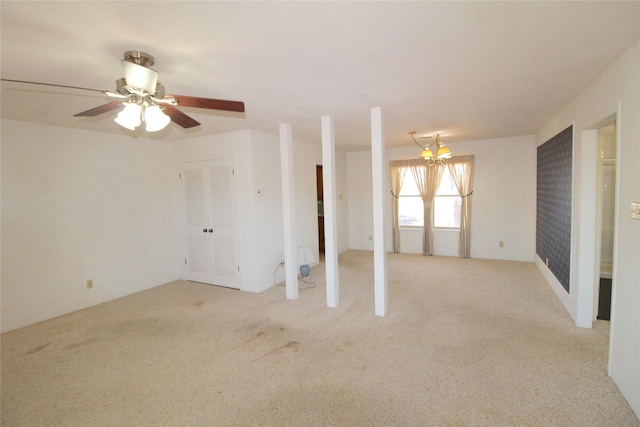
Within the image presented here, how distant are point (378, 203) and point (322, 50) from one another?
1.83m

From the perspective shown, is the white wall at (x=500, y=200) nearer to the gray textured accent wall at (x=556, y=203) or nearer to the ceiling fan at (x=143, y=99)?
the gray textured accent wall at (x=556, y=203)

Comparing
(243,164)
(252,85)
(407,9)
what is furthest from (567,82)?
(243,164)

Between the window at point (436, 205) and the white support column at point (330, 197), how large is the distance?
359 cm

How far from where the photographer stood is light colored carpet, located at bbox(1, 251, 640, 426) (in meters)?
2.07

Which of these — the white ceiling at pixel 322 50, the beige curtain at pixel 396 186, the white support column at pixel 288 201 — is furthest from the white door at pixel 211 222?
the beige curtain at pixel 396 186

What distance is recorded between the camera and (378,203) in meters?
3.42

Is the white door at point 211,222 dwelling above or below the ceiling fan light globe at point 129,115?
below

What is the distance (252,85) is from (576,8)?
216 centimetres

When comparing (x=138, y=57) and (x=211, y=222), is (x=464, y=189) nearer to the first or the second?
(x=211, y=222)

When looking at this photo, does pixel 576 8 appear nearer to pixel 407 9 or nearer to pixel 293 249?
pixel 407 9

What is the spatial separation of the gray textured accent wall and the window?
5.03ft

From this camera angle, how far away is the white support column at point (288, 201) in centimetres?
404

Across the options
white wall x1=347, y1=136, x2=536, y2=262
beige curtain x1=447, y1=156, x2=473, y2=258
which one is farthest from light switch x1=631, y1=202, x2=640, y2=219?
beige curtain x1=447, y1=156, x2=473, y2=258

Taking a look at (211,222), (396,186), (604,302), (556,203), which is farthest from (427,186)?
(211,222)
